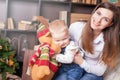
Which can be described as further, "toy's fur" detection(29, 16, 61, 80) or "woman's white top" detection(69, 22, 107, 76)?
"woman's white top" detection(69, 22, 107, 76)

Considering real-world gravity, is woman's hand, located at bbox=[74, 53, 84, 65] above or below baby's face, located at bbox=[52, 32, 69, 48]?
below

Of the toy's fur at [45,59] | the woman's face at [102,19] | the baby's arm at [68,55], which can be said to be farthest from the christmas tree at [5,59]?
the woman's face at [102,19]

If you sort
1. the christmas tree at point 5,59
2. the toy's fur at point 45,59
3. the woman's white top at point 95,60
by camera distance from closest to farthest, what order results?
1. the toy's fur at point 45,59
2. the woman's white top at point 95,60
3. the christmas tree at point 5,59

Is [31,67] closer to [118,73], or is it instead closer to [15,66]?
[118,73]

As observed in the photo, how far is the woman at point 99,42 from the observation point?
1735 millimetres

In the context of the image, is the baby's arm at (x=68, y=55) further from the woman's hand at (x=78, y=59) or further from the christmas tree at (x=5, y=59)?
the christmas tree at (x=5, y=59)

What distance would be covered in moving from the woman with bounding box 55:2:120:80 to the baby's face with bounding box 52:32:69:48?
114 mm

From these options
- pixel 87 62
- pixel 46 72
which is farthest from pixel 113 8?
pixel 46 72

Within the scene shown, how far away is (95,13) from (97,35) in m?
0.15

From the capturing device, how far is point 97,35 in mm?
1819

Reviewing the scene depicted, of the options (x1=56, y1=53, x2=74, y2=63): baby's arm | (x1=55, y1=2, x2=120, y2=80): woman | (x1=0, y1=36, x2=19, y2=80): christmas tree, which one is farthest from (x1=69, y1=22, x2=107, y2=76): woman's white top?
(x1=0, y1=36, x2=19, y2=80): christmas tree

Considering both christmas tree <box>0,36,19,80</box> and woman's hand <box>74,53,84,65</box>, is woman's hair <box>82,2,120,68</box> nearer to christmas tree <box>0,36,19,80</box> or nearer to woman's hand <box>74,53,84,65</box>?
woman's hand <box>74,53,84,65</box>

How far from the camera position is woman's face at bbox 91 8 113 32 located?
1724 millimetres

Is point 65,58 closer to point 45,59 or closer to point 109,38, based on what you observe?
point 45,59
